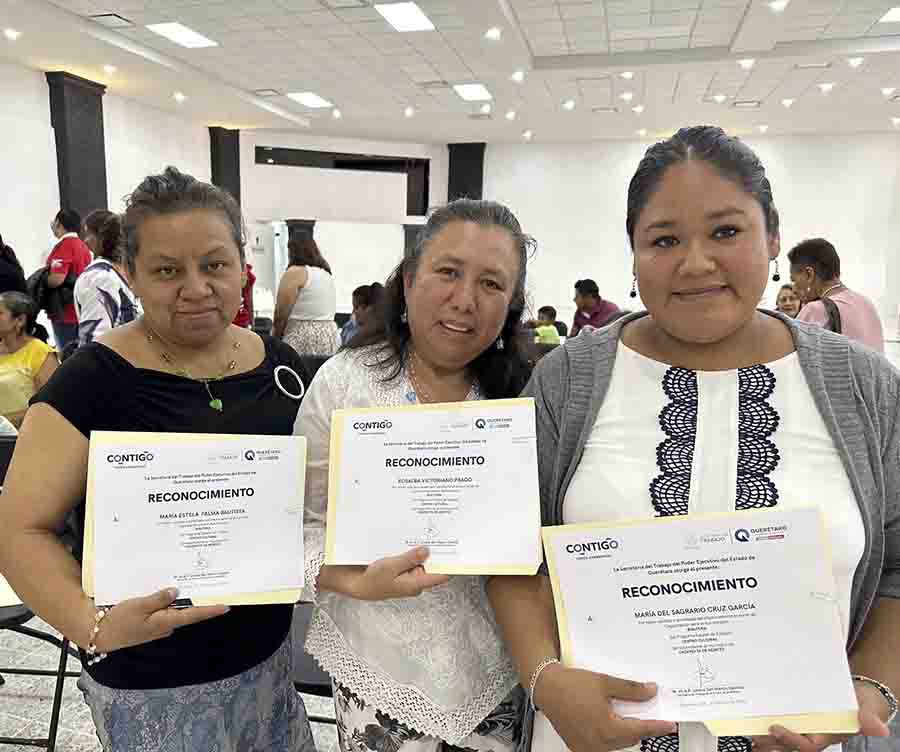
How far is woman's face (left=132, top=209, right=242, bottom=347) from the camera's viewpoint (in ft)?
3.96

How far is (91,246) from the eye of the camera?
4.21 meters

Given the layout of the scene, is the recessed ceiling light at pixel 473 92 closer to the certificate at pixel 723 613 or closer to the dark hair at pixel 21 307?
the dark hair at pixel 21 307

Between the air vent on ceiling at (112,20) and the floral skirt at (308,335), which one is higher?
the air vent on ceiling at (112,20)

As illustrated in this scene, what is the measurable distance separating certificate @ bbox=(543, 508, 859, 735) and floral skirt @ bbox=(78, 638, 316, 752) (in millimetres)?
778

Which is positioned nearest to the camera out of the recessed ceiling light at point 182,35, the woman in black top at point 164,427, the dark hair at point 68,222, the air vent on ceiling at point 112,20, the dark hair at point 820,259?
the woman in black top at point 164,427

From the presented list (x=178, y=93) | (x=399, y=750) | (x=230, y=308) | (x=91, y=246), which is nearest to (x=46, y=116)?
(x=178, y=93)

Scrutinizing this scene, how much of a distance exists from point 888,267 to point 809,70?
21.1ft

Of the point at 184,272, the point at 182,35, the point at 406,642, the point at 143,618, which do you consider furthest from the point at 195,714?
the point at 182,35

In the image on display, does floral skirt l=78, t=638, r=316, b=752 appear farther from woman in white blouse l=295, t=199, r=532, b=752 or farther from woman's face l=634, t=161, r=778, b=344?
woman's face l=634, t=161, r=778, b=344

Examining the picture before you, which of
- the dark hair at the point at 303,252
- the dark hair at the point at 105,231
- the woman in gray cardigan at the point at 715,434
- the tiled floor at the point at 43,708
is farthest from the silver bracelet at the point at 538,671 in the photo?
the dark hair at the point at 303,252

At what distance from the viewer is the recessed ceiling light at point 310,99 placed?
10.2 metres

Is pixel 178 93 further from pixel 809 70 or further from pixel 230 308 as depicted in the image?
pixel 230 308

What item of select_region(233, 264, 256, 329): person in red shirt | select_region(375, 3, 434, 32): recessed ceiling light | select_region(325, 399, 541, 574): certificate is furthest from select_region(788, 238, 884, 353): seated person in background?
select_region(375, 3, 434, 32): recessed ceiling light

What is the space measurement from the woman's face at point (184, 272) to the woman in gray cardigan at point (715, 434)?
2.22ft
